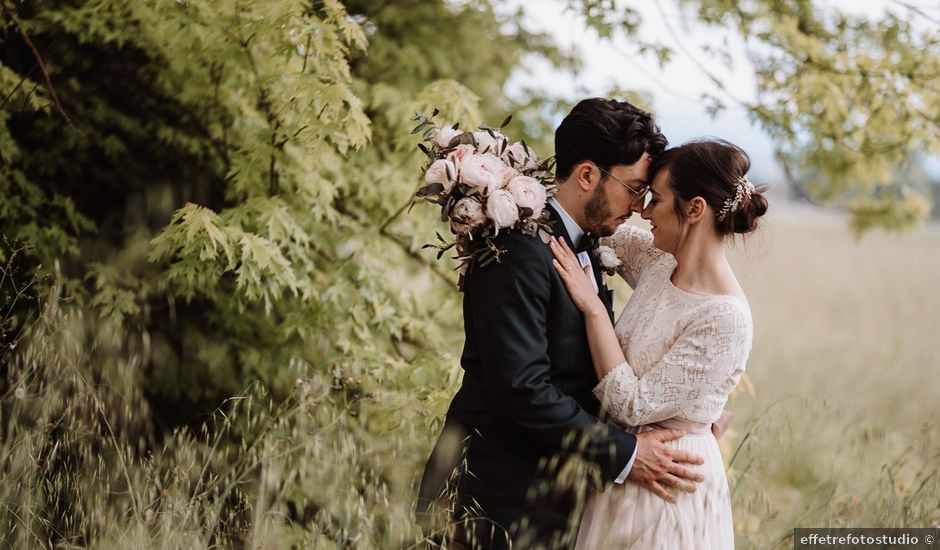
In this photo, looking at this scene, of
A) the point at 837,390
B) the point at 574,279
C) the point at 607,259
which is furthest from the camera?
the point at 837,390

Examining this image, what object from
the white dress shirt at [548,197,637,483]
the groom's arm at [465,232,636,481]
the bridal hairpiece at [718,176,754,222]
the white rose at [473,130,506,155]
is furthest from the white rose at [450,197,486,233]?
the bridal hairpiece at [718,176,754,222]

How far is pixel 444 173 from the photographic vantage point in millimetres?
2770

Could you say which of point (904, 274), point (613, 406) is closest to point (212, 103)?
point (613, 406)

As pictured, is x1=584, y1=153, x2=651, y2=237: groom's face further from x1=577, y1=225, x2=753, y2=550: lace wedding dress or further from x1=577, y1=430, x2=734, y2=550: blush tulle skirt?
x1=577, y1=430, x2=734, y2=550: blush tulle skirt

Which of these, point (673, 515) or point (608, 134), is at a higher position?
point (608, 134)

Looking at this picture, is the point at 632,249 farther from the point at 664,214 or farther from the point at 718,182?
the point at 718,182

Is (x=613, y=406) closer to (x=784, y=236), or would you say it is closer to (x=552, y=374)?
(x=552, y=374)

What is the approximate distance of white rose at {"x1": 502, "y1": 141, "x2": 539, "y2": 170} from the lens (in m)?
2.92

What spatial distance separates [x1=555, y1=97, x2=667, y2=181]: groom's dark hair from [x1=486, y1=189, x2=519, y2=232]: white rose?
432mm

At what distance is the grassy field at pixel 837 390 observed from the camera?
3.47 meters

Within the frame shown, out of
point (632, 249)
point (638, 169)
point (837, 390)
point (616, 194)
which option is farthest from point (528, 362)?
point (837, 390)

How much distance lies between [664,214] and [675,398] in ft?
2.26

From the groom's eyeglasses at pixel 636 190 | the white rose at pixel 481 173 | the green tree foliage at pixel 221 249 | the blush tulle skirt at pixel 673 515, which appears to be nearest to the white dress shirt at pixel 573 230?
the groom's eyeglasses at pixel 636 190

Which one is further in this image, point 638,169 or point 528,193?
point 638,169
